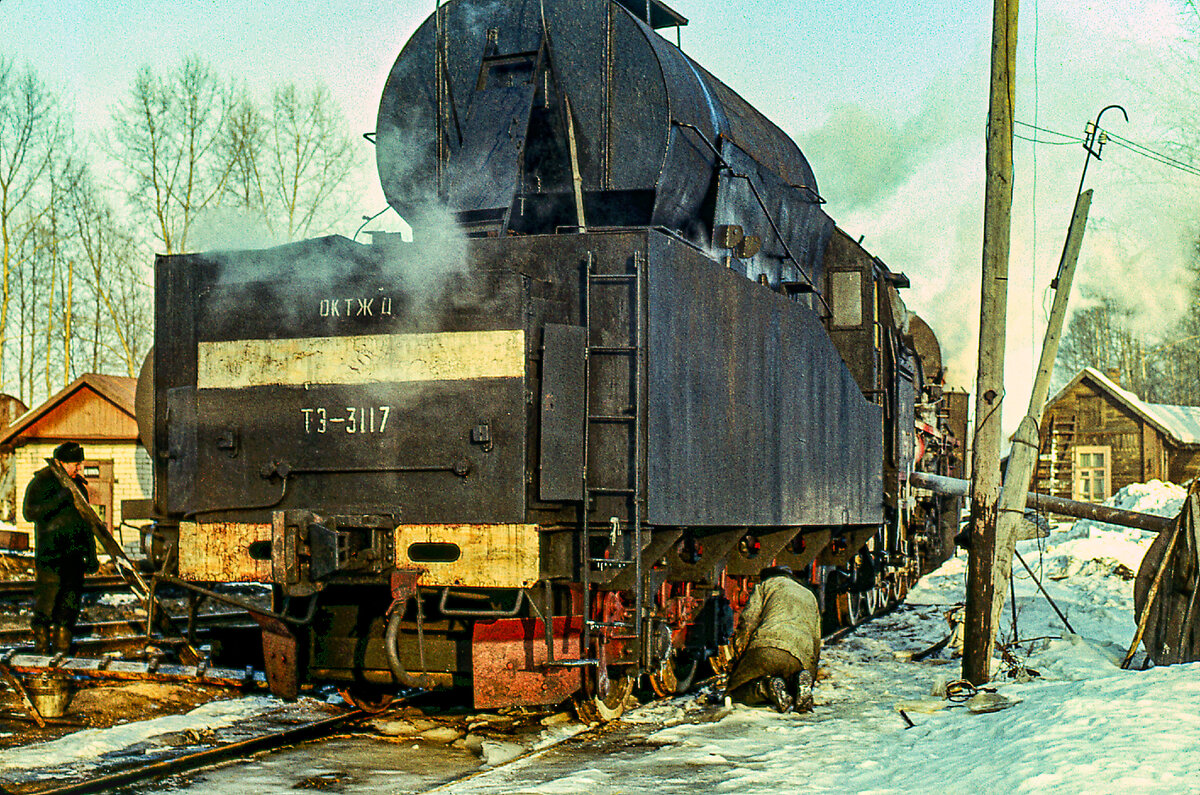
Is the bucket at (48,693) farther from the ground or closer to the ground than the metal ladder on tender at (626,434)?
closer to the ground

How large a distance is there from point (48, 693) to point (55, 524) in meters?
2.59

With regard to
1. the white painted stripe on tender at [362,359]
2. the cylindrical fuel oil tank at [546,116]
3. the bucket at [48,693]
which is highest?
the cylindrical fuel oil tank at [546,116]

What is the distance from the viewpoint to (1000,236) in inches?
380

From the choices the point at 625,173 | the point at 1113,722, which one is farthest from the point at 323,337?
the point at 1113,722

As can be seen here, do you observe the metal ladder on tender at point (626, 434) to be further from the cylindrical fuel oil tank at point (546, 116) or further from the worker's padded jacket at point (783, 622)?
the worker's padded jacket at point (783, 622)

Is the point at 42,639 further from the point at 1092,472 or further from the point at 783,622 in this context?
the point at 1092,472

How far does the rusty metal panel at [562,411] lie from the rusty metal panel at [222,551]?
171 centimetres

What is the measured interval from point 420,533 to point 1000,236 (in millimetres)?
5367

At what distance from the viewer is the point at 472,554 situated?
269 inches

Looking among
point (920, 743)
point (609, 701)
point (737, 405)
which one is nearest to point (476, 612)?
point (609, 701)

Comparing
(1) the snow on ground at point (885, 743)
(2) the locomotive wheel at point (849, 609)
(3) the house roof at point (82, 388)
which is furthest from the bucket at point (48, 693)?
(3) the house roof at point (82, 388)

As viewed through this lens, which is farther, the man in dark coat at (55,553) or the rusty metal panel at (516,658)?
the man in dark coat at (55,553)

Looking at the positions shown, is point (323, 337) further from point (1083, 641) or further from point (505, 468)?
point (1083, 641)

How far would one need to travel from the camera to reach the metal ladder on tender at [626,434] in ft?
23.0
